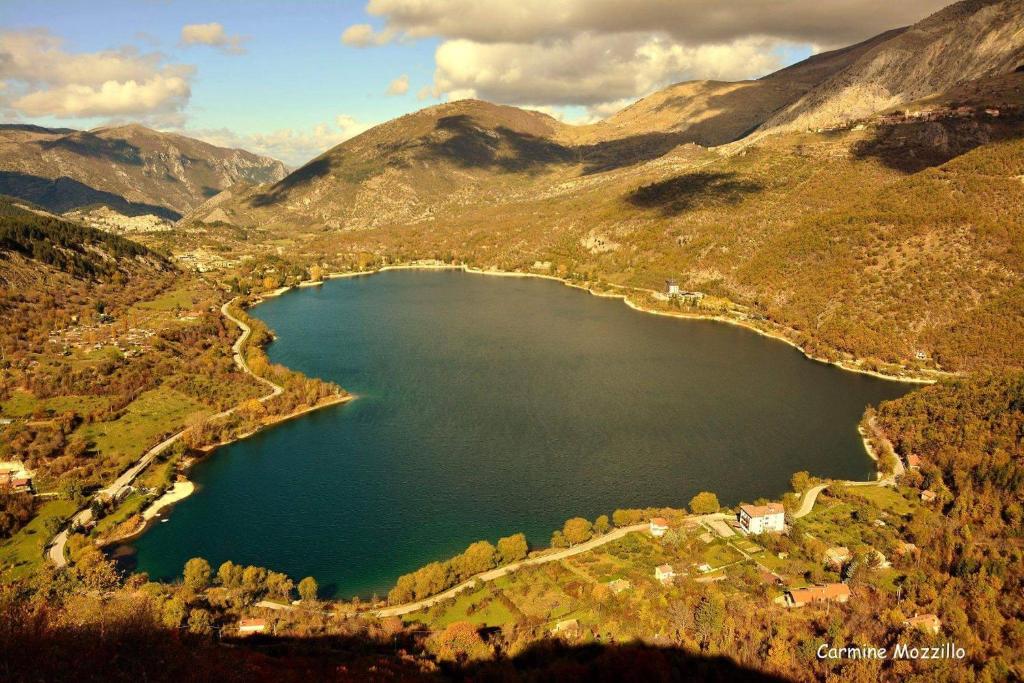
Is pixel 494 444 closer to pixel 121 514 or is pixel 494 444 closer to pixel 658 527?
pixel 658 527

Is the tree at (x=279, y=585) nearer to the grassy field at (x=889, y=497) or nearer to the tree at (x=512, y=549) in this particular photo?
the tree at (x=512, y=549)

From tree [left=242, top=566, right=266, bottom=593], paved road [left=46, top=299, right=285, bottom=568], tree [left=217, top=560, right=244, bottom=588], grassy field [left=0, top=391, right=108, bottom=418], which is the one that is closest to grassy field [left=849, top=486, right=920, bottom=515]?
tree [left=242, top=566, right=266, bottom=593]

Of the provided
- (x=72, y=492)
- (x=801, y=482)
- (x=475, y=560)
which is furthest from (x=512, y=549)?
(x=72, y=492)

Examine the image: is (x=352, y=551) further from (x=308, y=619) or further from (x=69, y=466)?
(x=69, y=466)

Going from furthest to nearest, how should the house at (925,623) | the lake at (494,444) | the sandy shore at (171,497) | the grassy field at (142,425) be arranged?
1. the grassy field at (142,425)
2. the sandy shore at (171,497)
3. the lake at (494,444)
4. the house at (925,623)

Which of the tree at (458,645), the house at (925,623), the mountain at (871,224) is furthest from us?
the mountain at (871,224)

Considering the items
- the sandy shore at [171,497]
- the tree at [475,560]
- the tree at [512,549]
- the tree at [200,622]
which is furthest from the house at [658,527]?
the sandy shore at [171,497]

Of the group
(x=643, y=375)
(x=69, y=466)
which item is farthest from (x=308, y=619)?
(x=643, y=375)
